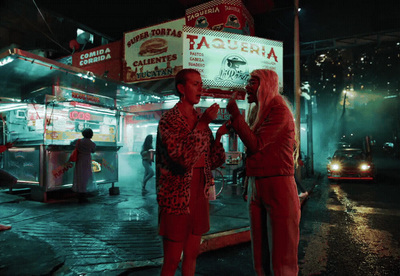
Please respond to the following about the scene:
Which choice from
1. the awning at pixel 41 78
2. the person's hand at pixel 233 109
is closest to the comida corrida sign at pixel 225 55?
the awning at pixel 41 78

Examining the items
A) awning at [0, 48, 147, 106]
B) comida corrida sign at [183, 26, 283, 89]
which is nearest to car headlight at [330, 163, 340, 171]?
comida corrida sign at [183, 26, 283, 89]

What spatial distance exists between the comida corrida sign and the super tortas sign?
2.04m

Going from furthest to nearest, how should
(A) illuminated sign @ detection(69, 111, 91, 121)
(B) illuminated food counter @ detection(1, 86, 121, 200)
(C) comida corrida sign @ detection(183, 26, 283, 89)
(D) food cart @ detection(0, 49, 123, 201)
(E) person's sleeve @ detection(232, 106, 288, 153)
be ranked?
(C) comida corrida sign @ detection(183, 26, 283, 89)
(A) illuminated sign @ detection(69, 111, 91, 121)
(B) illuminated food counter @ detection(1, 86, 121, 200)
(D) food cart @ detection(0, 49, 123, 201)
(E) person's sleeve @ detection(232, 106, 288, 153)

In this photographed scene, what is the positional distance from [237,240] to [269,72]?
3.16 m

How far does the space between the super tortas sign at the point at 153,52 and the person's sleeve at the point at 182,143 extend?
9.39 m

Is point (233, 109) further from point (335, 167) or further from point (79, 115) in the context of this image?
point (335, 167)

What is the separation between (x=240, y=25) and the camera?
35.6 feet

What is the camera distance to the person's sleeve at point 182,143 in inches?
64.2

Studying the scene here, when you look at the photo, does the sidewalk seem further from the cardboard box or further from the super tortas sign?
the cardboard box

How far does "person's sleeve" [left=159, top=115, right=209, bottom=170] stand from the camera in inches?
64.2

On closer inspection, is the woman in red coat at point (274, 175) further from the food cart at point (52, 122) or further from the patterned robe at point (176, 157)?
the food cart at point (52, 122)

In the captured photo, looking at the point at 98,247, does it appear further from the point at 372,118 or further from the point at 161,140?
the point at 372,118

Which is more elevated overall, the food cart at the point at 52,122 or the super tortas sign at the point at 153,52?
the super tortas sign at the point at 153,52

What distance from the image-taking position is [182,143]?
5.40ft
